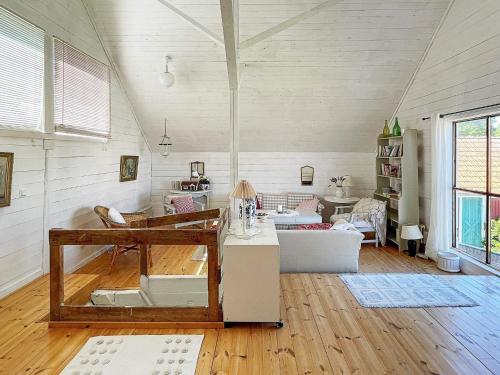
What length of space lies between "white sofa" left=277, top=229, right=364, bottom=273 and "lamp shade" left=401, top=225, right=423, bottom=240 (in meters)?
1.42

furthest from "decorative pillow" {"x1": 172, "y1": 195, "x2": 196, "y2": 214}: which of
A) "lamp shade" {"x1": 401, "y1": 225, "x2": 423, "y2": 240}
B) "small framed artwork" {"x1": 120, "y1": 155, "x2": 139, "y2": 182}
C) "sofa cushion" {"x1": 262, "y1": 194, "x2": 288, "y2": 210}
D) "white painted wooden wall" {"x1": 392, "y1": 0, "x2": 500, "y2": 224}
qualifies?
"white painted wooden wall" {"x1": 392, "y1": 0, "x2": 500, "y2": 224}

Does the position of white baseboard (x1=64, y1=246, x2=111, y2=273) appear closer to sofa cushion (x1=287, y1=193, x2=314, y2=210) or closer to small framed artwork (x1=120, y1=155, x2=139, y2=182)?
small framed artwork (x1=120, y1=155, x2=139, y2=182)

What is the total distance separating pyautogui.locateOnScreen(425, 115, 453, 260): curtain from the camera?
510 centimetres

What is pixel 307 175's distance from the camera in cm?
796

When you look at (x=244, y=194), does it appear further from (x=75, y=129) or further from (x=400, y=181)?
(x=400, y=181)

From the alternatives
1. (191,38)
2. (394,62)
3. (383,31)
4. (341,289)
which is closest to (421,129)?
(394,62)

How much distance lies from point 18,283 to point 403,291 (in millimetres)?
4306

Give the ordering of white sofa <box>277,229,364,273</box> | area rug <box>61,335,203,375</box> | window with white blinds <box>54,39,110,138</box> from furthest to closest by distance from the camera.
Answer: white sofa <box>277,229,364,273</box> < window with white blinds <box>54,39,110,138</box> < area rug <box>61,335,203,375</box>

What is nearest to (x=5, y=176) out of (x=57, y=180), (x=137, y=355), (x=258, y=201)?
(x=57, y=180)

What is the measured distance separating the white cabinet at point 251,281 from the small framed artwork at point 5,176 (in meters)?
2.36

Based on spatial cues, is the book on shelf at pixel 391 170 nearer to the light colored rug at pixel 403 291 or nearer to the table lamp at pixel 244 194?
the light colored rug at pixel 403 291

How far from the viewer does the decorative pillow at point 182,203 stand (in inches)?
271

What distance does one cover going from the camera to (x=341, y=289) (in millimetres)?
3982

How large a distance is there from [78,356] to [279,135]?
5.75 meters
